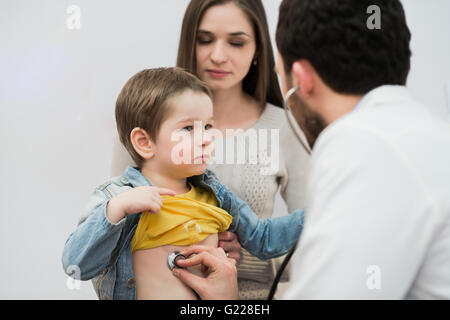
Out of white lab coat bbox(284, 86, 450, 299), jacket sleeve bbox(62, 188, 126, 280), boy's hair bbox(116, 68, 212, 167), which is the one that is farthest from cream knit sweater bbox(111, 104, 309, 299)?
white lab coat bbox(284, 86, 450, 299)

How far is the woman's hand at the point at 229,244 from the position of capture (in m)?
1.28

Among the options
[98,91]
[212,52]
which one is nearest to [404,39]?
[212,52]

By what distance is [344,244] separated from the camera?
0.69 meters

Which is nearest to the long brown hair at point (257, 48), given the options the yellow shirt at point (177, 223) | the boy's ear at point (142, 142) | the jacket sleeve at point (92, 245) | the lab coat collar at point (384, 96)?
the boy's ear at point (142, 142)

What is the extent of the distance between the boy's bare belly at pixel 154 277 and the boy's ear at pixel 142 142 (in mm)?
219

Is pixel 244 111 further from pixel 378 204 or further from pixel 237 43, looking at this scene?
pixel 378 204

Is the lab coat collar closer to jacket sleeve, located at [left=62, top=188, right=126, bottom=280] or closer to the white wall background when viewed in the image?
jacket sleeve, located at [left=62, top=188, right=126, bottom=280]

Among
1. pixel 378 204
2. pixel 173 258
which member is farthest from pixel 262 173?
pixel 378 204

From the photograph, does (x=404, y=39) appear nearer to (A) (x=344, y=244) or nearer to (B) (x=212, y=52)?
(A) (x=344, y=244)

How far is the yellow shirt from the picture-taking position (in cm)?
113

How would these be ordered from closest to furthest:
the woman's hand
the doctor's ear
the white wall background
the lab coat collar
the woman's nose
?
the lab coat collar
the doctor's ear
the woman's hand
the woman's nose
the white wall background

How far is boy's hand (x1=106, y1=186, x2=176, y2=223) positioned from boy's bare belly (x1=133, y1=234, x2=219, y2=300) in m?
0.14

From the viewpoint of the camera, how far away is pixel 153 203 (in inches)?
40.8

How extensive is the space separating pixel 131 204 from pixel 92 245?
12cm
